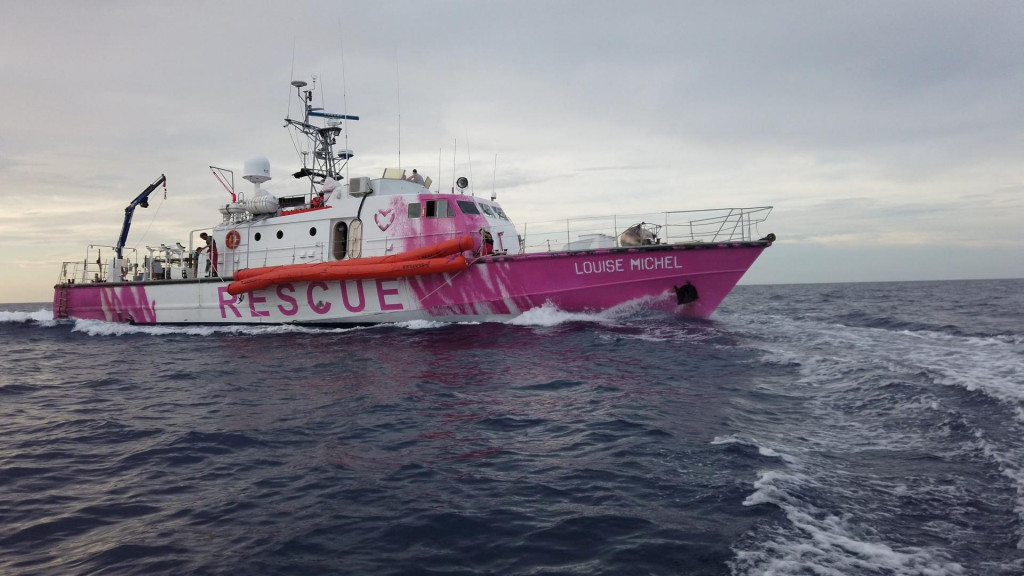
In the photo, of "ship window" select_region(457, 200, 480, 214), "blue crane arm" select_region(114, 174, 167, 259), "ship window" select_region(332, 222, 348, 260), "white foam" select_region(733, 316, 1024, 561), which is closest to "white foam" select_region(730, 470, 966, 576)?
"white foam" select_region(733, 316, 1024, 561)

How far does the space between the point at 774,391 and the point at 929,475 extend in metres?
3.03

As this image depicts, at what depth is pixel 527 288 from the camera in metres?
13.7

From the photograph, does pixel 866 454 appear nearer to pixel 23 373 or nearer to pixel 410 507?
pixel 410 507

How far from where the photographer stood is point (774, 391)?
730 centimetres

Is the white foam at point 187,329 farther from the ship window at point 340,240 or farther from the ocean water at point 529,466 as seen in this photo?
the ocean water at point 529,466

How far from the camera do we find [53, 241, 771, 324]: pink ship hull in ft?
43.1

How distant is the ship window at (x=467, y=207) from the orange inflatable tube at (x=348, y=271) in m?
1.85

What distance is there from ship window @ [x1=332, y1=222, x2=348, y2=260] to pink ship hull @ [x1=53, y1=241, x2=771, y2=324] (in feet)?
2.67

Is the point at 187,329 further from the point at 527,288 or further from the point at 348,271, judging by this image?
the point at 527,288

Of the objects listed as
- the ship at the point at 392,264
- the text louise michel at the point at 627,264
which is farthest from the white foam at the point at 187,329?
the text louise michel at the point at 627,264

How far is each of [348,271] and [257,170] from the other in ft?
19.0

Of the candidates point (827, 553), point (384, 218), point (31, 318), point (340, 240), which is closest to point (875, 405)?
point (827, 553)

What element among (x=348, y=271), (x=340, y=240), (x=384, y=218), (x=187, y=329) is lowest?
(x=187, y=329)

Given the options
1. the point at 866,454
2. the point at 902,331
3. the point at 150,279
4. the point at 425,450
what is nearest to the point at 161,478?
the point at 425,450
